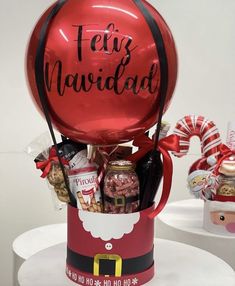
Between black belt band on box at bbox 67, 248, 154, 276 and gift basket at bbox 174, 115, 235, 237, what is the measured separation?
46cm

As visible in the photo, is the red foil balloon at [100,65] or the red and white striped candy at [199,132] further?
the red and white striped candy at [199,132]

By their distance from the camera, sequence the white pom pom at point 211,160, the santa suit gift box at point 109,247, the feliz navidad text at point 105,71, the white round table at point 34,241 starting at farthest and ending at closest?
the white pom pom at point 211,160 → the white round table at point 34,241 → the santa suit gift box at point 109,247 → the feliz navidad text at point 105,71

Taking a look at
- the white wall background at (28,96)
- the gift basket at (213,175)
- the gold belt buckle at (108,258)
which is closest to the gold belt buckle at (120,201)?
the gold belt buckle at (108,258)

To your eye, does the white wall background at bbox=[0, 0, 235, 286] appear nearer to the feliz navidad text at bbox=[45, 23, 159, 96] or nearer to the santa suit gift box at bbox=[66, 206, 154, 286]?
the santa suit gift box at bbox=[66, 206, 154, 286]

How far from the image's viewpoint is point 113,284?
972 millimetres

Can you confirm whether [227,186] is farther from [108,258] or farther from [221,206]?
[108,258]

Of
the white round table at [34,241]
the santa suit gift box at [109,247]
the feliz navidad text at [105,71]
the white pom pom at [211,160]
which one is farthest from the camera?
the white pom pom at [211,160]

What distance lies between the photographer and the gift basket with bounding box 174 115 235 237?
1.42 meters

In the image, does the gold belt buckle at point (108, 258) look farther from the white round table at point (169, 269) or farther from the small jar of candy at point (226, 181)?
the small jar of candy at point (226, 181)

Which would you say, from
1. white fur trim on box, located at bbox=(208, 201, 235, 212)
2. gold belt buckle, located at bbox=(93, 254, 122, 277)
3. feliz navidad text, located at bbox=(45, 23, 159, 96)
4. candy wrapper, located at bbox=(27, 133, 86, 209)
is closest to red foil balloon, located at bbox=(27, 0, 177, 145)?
feliz navidad text, located at bbox=(45, 23, 159, 96)

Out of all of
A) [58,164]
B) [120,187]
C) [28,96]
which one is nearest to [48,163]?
[58,164]

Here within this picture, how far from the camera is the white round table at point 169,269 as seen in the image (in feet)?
3.26

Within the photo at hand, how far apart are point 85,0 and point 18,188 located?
1218 mm

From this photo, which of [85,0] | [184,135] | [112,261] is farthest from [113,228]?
[184,135]
